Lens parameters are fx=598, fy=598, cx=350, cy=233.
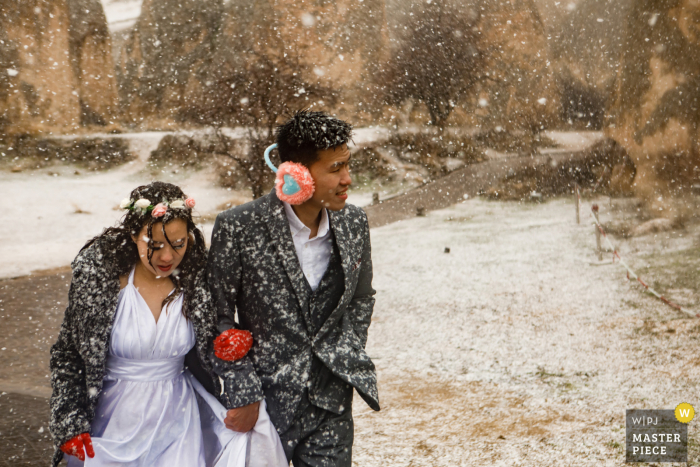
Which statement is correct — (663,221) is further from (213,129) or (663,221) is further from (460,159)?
(213,129)

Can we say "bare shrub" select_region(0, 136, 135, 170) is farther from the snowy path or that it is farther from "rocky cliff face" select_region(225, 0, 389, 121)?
the snowy path

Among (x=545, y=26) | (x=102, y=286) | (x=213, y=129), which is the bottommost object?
(x=102, y=286)

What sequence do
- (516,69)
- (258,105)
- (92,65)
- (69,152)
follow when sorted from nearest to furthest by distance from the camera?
(258,105), (516,69), (69,152), (92,65)

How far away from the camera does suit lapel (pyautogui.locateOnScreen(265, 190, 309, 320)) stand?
5.66 feet

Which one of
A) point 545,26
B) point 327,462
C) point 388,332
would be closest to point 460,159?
point 545,26

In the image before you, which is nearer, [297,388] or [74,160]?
[297,388]

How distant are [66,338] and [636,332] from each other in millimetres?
5126

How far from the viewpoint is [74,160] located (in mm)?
11461

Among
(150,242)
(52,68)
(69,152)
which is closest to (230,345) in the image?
(150,242)

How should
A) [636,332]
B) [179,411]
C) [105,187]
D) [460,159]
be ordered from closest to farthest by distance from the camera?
1. [179,411]
2. [636,332]
3. [105,187]
4. [460,159]

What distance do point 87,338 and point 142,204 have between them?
15.8 inches

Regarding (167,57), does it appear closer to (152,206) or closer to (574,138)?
(574,138)

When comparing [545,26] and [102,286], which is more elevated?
[545,26]

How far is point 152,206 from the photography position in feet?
5.72
